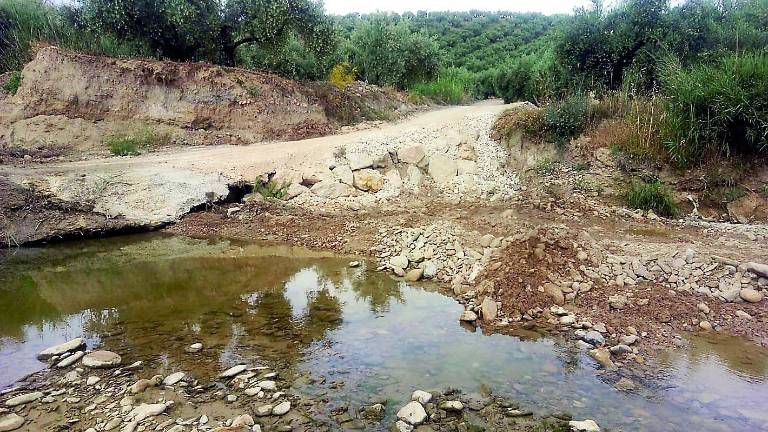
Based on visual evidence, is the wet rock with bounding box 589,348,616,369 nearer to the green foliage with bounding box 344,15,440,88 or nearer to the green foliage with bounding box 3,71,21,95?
the green foliage with bounding box 3,71,21,95

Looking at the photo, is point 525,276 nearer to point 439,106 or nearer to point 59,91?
point 59,91

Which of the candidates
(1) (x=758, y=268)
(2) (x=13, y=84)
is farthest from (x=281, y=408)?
(2) (x=13, y=84)

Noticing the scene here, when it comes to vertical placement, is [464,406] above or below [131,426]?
below

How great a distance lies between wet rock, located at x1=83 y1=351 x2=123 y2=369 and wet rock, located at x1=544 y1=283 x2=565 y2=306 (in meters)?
5.83

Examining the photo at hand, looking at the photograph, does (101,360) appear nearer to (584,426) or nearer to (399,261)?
(399,261)

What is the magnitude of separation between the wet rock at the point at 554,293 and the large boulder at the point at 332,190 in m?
6.90

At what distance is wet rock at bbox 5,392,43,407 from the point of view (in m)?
5.14

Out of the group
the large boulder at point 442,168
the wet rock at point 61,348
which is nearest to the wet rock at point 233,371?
the wet rock at point 61,348

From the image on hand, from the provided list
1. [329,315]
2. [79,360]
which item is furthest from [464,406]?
[79,360]

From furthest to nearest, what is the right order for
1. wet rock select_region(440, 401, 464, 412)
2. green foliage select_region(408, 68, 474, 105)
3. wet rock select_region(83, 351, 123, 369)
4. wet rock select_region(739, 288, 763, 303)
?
green foliage select_region(408, 68, 474, 105) < wet rock select_region(739, 288, 763, 303) < wet rock select_region(83, 351, 123, 369) < wet rock select_region(440, 401, 464, 412)

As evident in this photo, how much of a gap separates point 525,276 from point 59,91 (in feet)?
56.6

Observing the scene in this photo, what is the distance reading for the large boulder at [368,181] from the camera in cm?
1355

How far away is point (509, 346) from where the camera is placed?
6.46 metres

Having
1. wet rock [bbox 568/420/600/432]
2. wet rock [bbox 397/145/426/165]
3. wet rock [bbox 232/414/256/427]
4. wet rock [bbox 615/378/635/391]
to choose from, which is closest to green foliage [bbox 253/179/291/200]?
wet rock [bbox 397/145/426/165]
